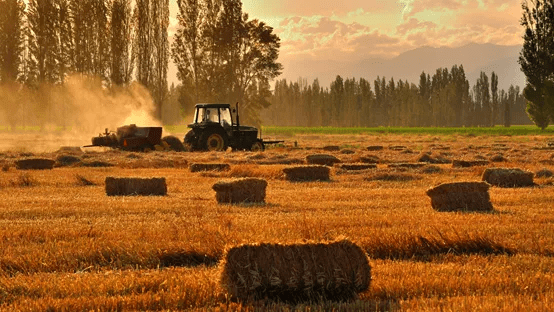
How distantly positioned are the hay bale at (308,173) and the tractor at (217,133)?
50.4 feet

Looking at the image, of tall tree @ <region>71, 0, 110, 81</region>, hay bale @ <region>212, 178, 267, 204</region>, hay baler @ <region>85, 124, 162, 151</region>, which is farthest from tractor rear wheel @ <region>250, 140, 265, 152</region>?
tall tree @ <region>71, 0, 110, 81</region>

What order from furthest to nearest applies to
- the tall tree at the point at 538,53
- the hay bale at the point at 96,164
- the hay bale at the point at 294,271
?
the tall tree at the point at 538,53
the hay bale at the point at 96,164
the hay bale at the point at 294,271

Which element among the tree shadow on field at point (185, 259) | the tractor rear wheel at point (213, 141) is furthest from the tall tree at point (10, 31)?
the tree shadow on field at point (185, 259)

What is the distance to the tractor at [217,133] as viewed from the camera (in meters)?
→ 33.6

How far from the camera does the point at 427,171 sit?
2053cm

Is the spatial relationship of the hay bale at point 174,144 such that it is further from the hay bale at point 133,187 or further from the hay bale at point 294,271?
the hay bale at point 294,271

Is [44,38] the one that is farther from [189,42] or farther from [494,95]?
[494,95]

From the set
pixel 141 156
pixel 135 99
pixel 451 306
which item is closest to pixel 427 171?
pixel 141 156

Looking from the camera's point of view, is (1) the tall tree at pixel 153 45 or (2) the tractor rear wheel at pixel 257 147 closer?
(2) the tractor rear wheel at pixel 257 147

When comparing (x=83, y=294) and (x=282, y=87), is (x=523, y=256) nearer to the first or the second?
(x=83, y=294)

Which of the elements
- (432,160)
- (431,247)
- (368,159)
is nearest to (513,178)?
(431,247)

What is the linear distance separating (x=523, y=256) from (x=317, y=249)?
299 cm

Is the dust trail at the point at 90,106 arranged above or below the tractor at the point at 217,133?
above

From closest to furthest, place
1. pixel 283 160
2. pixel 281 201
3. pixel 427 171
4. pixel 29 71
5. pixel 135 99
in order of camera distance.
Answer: pixel 281 201, pixel 427 171, pixel 283 160, pixel 135 99, pixel 29 71
